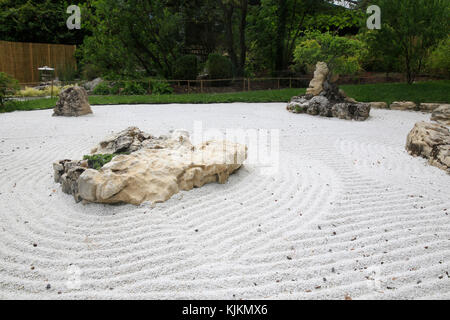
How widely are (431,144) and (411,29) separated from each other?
11.2 metres

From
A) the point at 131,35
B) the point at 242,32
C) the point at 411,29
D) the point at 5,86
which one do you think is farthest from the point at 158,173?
the point at 242,32

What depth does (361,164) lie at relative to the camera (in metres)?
5.69

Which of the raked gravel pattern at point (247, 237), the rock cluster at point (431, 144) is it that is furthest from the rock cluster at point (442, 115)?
the raked gravel pattern at point (247, 237)

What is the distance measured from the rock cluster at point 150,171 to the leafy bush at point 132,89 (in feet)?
40.6

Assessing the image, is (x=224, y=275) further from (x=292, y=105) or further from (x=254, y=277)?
(x=292, y=105)

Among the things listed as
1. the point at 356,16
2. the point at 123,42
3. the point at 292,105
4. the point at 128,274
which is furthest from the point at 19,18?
the point at 128,274

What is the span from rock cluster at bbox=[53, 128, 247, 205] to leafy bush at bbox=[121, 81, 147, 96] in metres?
12.4

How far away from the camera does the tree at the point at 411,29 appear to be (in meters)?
13.9

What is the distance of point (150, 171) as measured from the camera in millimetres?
4090

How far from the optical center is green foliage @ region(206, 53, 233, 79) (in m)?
18.2

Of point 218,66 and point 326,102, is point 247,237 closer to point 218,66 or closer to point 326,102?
point 326,102

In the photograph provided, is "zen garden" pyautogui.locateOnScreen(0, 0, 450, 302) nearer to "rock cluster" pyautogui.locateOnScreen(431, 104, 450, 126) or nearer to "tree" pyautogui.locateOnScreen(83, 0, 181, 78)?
"rock cluster" pyautogui.locateOnScreen(431, 104, 450, 126)

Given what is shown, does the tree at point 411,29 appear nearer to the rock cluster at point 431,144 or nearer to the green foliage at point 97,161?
the rock cluster at point 431,144

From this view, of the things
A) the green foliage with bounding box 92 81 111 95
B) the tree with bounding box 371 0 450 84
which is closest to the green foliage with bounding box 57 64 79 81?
the green foliage with bounding box 92 81 111 95
